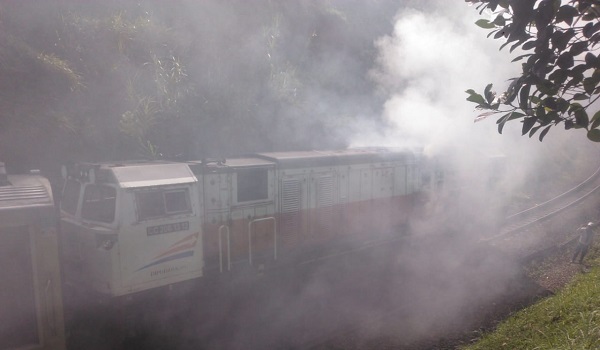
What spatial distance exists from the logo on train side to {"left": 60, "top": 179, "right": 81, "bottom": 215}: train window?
6.67 ft

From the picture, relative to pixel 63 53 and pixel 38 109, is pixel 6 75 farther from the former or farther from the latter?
pixel 63 53

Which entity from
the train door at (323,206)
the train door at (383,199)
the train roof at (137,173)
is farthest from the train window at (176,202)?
the train door at (383,199)

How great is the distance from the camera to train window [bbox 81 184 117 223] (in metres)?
7.63

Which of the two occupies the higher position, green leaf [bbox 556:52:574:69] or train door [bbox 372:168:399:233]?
green leaf [bbox 556:52:574:69]

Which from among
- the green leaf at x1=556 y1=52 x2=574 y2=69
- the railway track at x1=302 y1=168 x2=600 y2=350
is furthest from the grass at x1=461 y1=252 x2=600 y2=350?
the green leaf at x1=556 y1=52 x2=574 y2=69

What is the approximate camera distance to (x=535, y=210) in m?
18.4

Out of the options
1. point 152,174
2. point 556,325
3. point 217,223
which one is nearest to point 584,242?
point 556,325

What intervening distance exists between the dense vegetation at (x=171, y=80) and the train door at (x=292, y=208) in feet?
12.0

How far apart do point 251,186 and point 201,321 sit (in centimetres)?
285

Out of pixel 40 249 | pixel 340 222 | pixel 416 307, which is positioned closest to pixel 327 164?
pixel 340 222

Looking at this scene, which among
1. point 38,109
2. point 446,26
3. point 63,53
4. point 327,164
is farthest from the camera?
point 446,26

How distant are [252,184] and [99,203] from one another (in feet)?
9.82

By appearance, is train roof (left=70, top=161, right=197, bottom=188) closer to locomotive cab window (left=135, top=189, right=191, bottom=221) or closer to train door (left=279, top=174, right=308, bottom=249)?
locomotive cab window (left=135, top=189, right=191, bottom=221)

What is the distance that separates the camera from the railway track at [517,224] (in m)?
7.78
